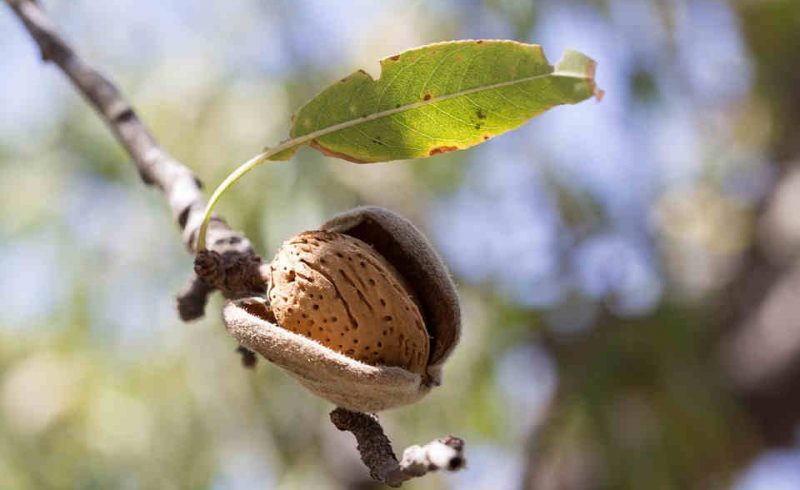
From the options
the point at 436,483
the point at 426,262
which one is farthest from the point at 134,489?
the point at 426,262

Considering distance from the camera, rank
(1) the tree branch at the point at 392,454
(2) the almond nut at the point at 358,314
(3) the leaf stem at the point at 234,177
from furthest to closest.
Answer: (3) the leaf stem at the point at 234,177
(2) the almond nut at the point at 358,314
(1) the tree branch at the point at 392,454

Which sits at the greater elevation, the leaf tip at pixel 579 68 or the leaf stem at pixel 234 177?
the leaf stem at pixel 234 177

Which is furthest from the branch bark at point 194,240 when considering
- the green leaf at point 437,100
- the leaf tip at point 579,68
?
the leaf tip at point 579,68

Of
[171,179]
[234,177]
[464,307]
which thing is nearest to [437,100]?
[234,177]

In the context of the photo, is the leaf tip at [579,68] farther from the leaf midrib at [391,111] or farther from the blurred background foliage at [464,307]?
the blurred background foliage at [464,307]

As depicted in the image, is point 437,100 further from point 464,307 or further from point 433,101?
point 464,307

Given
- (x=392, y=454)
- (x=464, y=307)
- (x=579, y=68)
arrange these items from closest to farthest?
(x=392, y=454) → (x=579, y=68) → (x=464, y=307)

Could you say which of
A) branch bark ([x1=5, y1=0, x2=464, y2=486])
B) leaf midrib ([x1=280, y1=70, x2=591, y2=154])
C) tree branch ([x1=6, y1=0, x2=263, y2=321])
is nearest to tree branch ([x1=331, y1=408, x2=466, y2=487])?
branch bark ([x1=5, y1=0, x2=464, y2=486])
